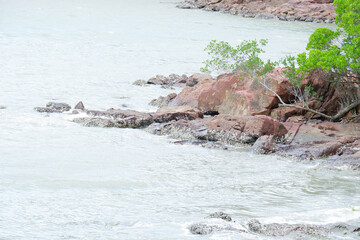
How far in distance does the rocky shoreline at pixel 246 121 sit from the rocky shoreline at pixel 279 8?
2030 inches

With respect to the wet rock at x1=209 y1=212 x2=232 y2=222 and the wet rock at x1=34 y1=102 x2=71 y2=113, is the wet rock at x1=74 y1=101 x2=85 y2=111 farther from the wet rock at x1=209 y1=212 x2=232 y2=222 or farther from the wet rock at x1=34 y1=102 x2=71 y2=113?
the wet rock at x1=209 y1=212 x2=232 y2=222

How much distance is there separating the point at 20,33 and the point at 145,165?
3430cm

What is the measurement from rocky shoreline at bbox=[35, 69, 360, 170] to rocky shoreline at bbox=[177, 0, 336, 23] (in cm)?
5156

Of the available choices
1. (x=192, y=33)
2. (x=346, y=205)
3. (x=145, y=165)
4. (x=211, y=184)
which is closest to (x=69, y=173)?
(x=145, y=165)

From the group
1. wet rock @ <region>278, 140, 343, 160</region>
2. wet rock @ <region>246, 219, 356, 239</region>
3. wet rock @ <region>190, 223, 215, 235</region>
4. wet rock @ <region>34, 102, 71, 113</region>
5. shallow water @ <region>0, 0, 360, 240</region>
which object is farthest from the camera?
wet rock @ <region>34, 102, 71, 113</region>

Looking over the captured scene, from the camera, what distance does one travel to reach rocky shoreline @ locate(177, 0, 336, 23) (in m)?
73.6

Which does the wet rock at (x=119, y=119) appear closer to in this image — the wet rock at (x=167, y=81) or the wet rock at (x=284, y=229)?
the wet rock at (x=167, y=81)

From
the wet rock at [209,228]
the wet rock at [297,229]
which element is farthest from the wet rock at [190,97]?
the wet rock at [209,228]

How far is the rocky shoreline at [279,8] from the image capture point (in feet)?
242

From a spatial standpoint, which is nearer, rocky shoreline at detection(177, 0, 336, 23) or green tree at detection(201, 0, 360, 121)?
green tree at detection(201, 0, 360, 121)

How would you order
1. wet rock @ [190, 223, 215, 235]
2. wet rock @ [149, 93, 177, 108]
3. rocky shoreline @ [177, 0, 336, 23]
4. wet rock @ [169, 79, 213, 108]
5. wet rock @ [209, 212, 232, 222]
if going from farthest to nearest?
A: rocky shoreline @ [177, 0, 336, 23] < wet rock @ [149, 93, 177, 108] < wet rock @ [169, 79, 213, 108] < wet rock @ [209, 212, 232, 222] < wet rock @ [190, 223, 215, 235]

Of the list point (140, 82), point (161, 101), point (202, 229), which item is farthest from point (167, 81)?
point (202, 229)

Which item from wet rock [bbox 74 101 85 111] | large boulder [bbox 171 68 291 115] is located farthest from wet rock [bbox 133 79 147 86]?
wet rock [bbox 74 101 85 111]

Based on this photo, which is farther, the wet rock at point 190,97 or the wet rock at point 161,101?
the wet rock at point 161,101
